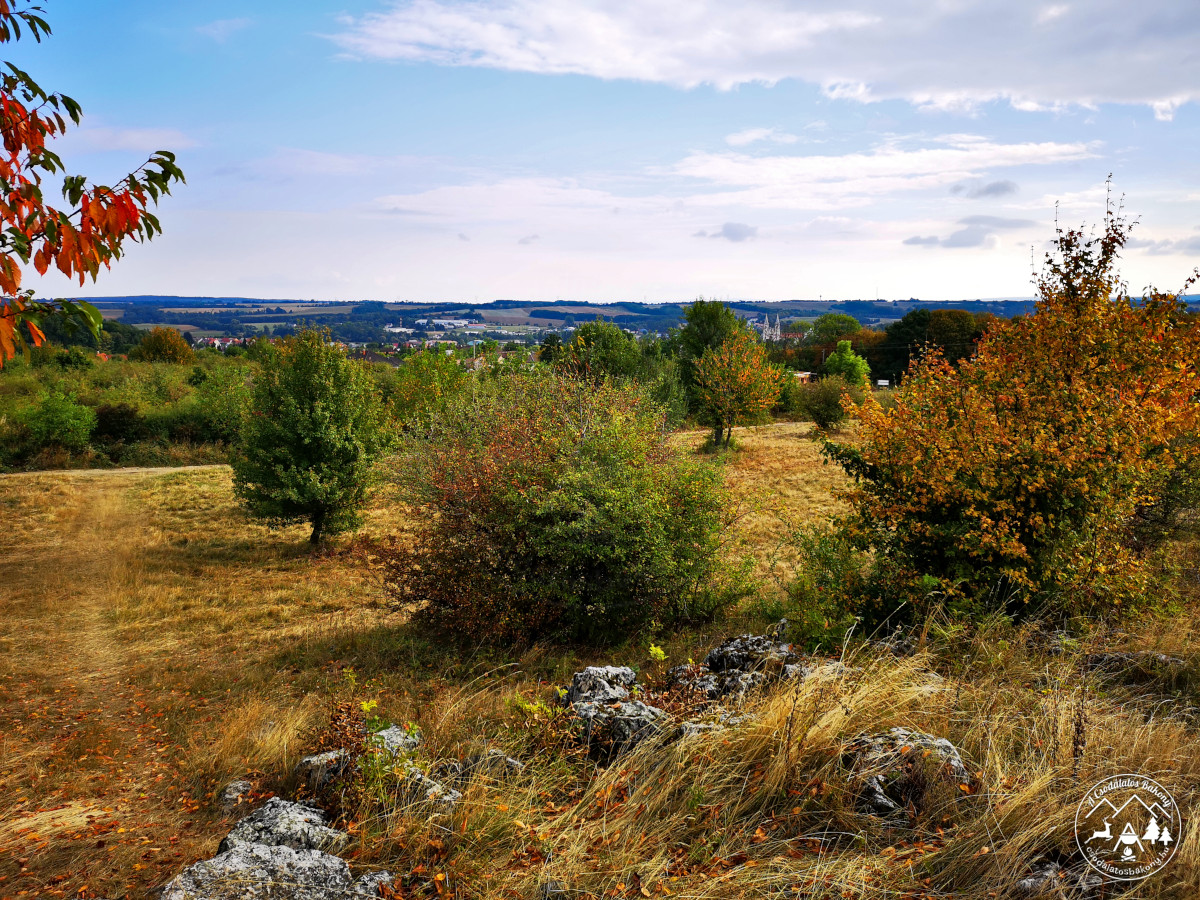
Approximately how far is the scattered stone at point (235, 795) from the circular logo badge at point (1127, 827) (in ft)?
15.1

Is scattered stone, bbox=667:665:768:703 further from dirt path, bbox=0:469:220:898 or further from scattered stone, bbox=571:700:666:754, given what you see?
dirt path, bbox=0:469:220:898

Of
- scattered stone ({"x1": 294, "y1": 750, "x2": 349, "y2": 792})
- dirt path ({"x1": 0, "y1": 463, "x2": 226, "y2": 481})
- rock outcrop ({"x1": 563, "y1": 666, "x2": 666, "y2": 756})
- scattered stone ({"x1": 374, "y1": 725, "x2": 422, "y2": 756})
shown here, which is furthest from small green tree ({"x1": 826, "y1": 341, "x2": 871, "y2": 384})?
scattered stone ({"x1": 294, "y1": 750, "x2": 349, "y2": 792})

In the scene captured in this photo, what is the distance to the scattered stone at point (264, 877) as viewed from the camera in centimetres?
299

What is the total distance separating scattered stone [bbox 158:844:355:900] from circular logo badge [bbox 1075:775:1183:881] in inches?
133

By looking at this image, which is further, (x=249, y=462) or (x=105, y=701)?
(x=249, y=462)

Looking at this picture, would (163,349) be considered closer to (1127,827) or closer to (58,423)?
(58,423)

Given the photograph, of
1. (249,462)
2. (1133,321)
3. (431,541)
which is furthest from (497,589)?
(249,462)

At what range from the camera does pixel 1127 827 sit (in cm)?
312

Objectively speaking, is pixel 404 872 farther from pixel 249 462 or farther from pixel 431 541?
Result: pixel 249 462

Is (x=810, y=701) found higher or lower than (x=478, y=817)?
higher

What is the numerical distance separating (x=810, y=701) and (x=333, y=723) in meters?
3.23

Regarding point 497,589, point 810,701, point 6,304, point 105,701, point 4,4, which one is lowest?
point 105,701

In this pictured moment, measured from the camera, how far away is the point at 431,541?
9609 mm

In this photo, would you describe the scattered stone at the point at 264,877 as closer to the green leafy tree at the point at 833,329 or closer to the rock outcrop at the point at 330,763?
the rock outcrop at the point at 330,763
